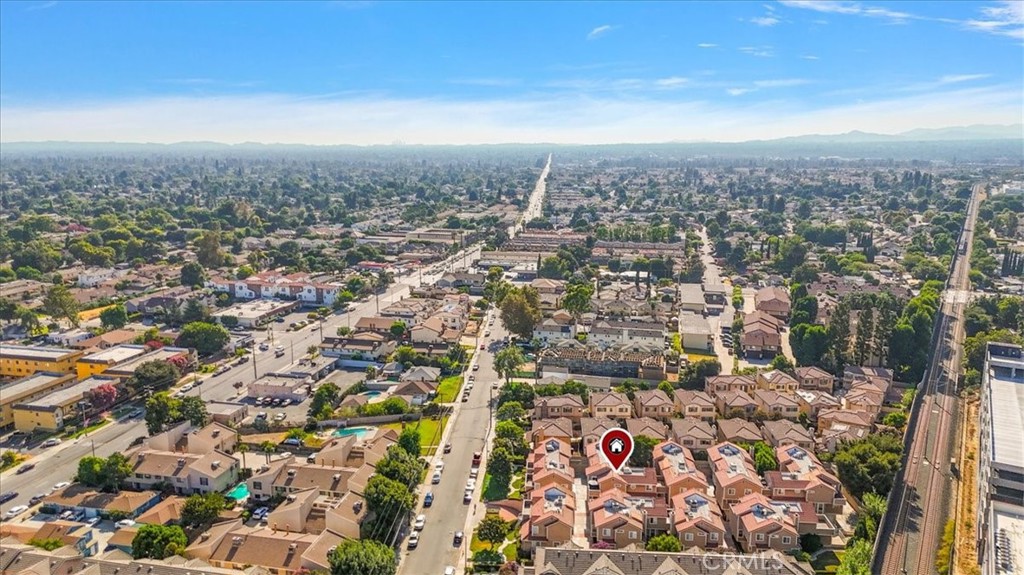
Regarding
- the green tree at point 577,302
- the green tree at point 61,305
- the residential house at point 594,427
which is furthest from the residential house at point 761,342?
the green tree at point 61,305

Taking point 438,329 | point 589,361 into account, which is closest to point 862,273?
point 589,361

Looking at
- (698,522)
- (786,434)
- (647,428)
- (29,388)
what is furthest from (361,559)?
(29,388)

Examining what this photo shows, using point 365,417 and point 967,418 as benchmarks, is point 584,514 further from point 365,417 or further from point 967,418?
point 967,418

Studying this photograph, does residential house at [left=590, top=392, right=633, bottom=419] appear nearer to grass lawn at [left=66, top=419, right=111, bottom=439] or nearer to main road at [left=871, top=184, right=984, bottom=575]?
main road at [left=871, top=184, right=984, bottom=575]

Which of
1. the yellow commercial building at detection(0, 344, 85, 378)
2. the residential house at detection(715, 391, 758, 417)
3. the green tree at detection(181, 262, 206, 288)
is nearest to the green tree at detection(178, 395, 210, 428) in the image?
the yellow commercial building at detection(0, 344, 85, 378)

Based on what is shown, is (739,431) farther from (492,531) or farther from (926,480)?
(492,531)
